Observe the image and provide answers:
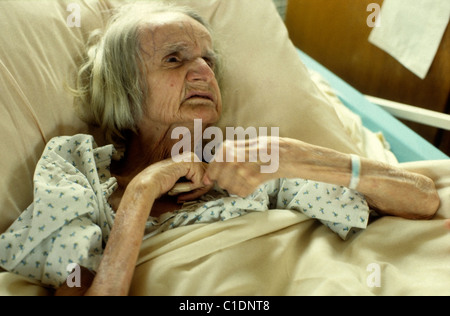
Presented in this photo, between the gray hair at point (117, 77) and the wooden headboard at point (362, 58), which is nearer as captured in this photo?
the gray hair at point (117, 77)

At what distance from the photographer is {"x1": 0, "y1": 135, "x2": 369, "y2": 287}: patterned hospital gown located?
3.02 ft

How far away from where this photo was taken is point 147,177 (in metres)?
1.02

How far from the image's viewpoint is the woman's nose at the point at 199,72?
1.19 m

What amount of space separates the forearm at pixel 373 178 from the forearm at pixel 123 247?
345mm

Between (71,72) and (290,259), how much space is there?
83 cm

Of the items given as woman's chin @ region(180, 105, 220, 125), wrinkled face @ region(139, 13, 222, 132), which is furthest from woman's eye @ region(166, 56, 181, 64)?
woman's chin @ region(180, 105, 220, 125)

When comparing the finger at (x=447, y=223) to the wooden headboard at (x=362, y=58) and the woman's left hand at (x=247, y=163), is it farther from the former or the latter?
the wooden headboard at (x=362, y=58)

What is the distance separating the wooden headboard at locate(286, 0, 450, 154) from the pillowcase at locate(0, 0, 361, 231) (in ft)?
1.99

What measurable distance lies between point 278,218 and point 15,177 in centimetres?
64

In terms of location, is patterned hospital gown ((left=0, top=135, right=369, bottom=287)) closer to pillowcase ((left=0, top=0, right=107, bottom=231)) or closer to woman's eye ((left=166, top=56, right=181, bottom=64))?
pillowcase ((left=0, top=0, right=107, bottom=231))

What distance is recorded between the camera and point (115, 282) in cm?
85

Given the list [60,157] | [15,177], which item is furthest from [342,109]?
[15,177]

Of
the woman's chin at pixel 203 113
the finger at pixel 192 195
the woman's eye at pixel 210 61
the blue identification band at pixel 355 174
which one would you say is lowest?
the finger at pixel 192 195

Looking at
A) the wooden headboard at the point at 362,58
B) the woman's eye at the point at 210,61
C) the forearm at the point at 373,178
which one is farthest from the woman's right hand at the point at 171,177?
the wooden headboard at the point at 362,58
